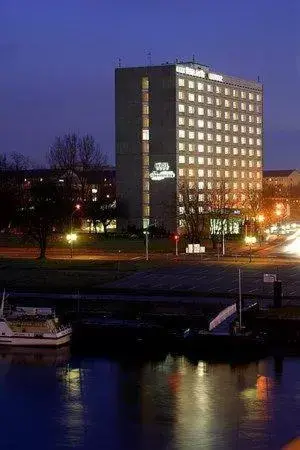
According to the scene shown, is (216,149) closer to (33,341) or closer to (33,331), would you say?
(33,331)

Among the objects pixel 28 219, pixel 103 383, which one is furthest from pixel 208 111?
pixel 103 383

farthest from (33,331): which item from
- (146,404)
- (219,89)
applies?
(219,89)

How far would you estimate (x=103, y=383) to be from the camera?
Answer: 3569cm

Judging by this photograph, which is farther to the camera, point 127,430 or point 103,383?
point 103,383

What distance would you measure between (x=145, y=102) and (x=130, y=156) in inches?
320

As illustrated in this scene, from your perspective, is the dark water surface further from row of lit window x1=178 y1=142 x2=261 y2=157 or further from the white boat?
row of lit window x1=178 y1=142 x2=261 y2=157

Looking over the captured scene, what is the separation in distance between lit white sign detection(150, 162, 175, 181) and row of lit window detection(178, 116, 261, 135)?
6.30 metres

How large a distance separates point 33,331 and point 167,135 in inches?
3153

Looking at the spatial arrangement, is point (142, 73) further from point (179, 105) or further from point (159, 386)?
point (159, 386)

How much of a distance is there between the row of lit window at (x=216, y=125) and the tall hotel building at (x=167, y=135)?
14cm

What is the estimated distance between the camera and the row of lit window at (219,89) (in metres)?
122

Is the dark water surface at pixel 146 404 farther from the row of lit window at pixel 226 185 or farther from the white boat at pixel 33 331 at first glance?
the row of lit window at pixel 226 185

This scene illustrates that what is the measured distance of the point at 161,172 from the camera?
12131cm

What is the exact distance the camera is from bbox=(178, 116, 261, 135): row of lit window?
12259 centimetres
